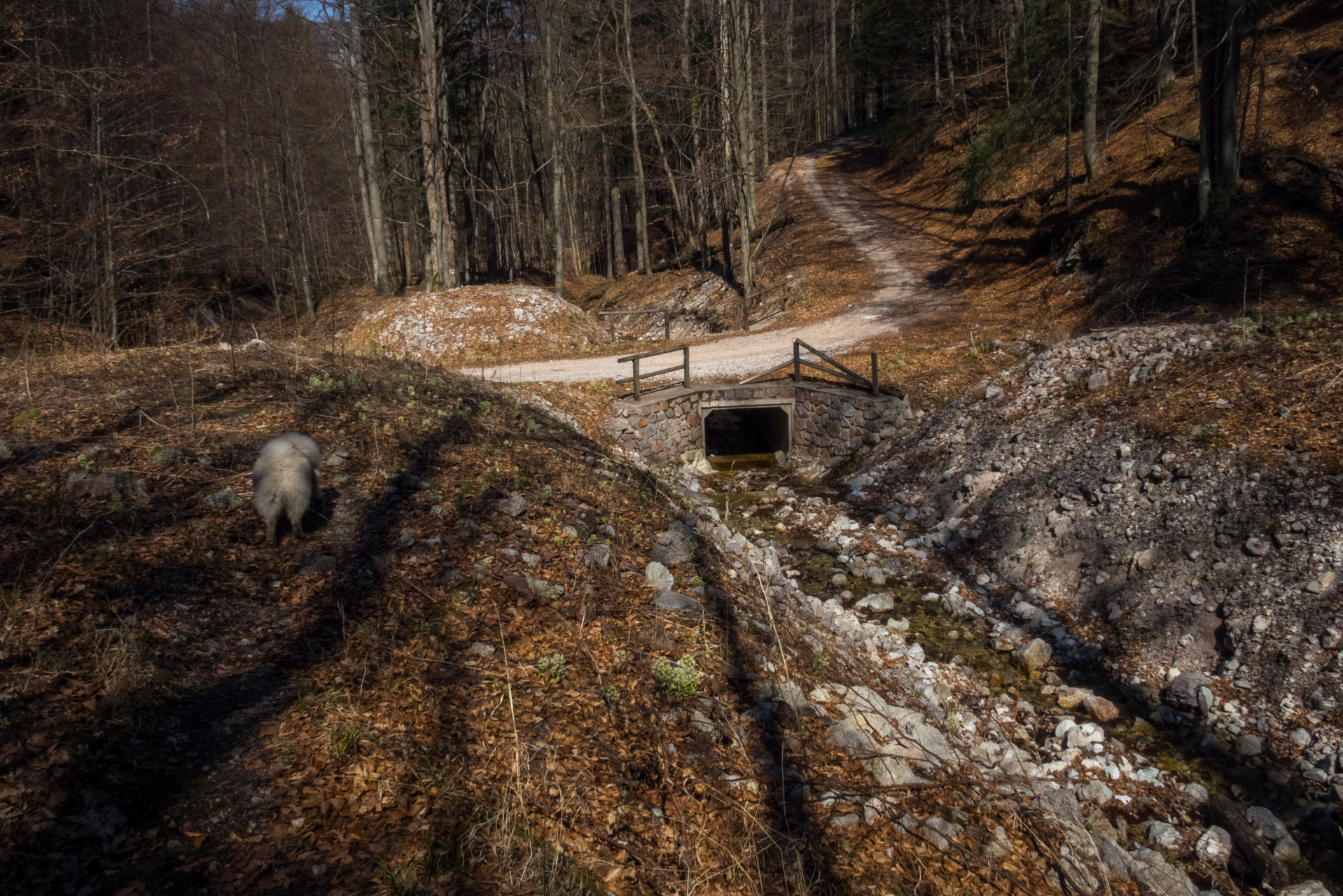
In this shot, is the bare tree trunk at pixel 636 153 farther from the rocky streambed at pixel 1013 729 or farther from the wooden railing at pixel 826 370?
the rocky streambed at pixel 1013 729

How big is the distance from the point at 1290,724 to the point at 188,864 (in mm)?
7305

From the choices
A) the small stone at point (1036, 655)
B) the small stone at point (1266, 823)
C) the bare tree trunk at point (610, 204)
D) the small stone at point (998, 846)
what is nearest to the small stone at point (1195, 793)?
the small stone at point (1266, 823)

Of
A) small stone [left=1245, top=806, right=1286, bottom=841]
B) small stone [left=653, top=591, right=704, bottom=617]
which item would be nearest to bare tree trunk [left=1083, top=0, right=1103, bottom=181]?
small stone [left=1245, top=806, right=1286, bottom=841]

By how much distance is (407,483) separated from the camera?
651cm

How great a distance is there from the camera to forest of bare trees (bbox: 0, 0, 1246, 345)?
13234mm

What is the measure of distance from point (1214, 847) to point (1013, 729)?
1.49 meters

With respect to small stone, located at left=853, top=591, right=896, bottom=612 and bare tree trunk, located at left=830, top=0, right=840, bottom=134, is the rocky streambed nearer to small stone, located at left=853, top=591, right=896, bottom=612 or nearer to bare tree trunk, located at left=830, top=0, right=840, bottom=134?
small stone, located at left=853, top=591, right=896, bottom=612

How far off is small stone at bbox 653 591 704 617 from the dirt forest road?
26.0ft

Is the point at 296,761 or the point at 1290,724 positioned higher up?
the point at 296,761

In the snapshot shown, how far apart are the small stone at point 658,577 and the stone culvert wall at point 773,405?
6.23 metres

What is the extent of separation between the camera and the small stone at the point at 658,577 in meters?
5.70

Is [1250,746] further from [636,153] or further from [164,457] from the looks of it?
[636,153]

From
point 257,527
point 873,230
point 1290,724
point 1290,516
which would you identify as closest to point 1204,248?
point 1290,516

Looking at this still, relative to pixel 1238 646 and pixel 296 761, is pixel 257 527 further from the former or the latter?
pixel 1238 646
